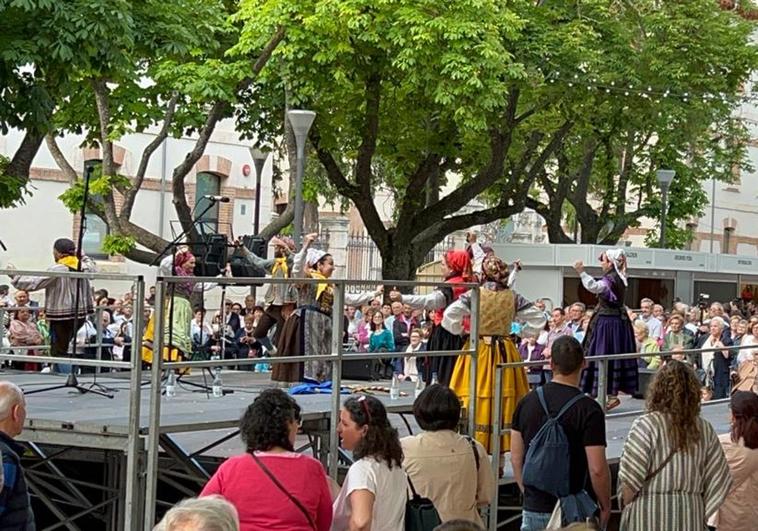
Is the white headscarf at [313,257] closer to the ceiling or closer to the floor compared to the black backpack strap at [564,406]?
closer to the ceiling

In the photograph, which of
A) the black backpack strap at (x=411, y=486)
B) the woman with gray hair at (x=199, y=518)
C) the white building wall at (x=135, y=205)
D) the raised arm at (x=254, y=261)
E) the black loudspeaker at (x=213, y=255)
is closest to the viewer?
the woman with gray hair at (x=199, y=518)

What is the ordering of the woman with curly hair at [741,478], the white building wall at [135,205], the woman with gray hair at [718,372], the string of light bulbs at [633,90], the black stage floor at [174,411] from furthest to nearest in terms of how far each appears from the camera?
the white building wall at [135,205] → the string of light bulbs at [633,90] → the woman with gray hair at [718,372] → the black stage floor at [174,411] → the woman with curly hair at [741,478]

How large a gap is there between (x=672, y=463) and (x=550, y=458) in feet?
2.33

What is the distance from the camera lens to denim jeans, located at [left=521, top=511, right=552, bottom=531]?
7.90m

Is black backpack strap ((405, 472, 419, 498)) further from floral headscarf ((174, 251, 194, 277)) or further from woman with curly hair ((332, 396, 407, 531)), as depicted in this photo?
floral headscarf ((174, 251, 194, 277))

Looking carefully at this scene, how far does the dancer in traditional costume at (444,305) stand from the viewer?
1119cm

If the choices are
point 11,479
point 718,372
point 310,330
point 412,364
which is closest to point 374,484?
point 11,479

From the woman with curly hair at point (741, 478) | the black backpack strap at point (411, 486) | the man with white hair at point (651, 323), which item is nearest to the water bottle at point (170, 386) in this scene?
the black backpack strap at point (411, 486)

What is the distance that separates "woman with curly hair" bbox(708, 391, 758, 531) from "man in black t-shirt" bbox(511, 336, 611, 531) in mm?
1155

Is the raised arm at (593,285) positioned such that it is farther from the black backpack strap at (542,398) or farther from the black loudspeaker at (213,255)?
the black backpack strap at (542,398)

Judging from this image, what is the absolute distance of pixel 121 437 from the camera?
29.2 ft

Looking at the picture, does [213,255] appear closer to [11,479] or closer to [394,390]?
[394,390]

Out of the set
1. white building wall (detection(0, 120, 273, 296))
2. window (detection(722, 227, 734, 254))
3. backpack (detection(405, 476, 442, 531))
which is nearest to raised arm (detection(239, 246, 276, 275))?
backpack (detection(405, 476, 442, 531))

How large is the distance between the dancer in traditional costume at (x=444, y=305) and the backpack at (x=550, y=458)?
3.27 meters
